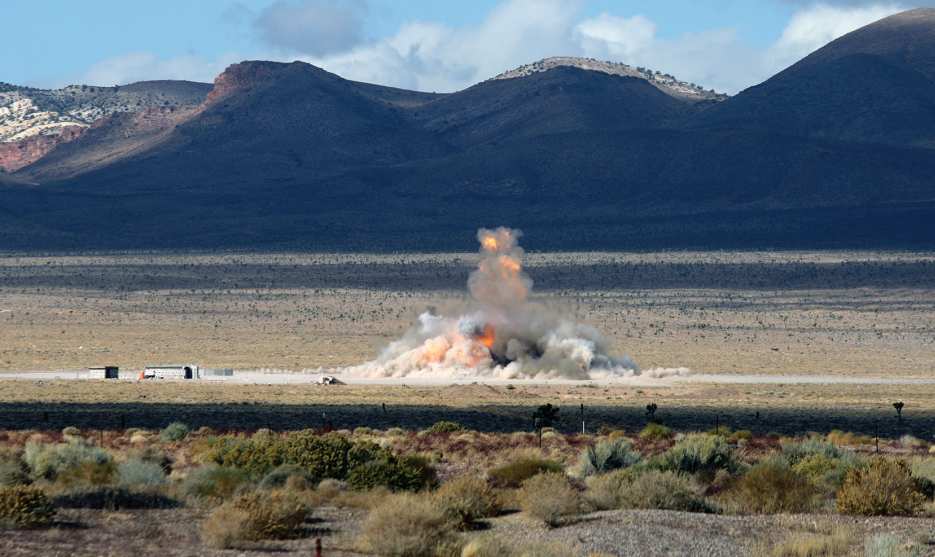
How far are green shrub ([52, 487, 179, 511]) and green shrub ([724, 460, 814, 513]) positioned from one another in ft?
38.5

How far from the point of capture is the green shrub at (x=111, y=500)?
19.9 metres

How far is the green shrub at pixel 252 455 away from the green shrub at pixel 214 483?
4.43 ft

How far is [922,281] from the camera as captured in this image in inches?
5108

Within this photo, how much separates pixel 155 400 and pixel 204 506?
38910 mm

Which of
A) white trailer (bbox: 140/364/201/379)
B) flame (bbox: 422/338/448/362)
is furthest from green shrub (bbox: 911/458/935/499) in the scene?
white trailer (bbox: 140/364/201/379)

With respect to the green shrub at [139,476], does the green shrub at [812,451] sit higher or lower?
lower

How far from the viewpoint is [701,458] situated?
2530 centimetres

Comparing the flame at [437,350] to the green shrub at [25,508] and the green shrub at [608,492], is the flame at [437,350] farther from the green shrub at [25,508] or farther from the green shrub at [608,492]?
the green shrub at [25,508]

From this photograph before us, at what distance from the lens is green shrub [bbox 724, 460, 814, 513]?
20.6 metres

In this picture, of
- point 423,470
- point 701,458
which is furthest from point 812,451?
point 423,470

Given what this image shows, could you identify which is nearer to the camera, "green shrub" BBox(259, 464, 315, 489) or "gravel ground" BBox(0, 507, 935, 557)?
"gravel ground" BBox(0, 507, 935, 557)

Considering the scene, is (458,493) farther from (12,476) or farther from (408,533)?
(12,476)

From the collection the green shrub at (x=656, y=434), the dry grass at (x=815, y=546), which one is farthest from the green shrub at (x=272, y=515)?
the green shrub at (x=656, y=434)

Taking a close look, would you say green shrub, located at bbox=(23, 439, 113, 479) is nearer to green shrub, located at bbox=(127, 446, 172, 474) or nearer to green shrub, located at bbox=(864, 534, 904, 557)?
green shrub, located at bbox=(127, 446, 172, 474)
